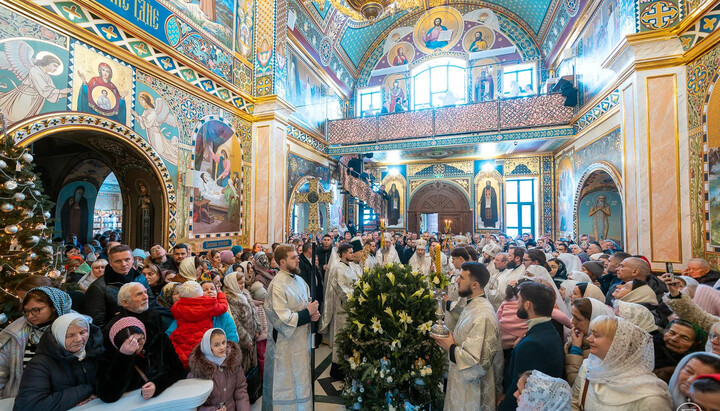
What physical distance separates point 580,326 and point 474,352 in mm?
684

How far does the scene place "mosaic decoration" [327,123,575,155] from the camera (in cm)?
1028

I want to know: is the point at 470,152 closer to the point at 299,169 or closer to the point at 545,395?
the point at 299,169

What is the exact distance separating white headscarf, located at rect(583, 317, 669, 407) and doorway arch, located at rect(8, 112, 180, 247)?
6356 millimetres

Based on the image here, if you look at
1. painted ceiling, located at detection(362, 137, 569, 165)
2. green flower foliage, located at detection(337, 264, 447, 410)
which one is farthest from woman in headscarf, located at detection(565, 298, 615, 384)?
painted ceiling, located at detection(362, 137, 569, 165)

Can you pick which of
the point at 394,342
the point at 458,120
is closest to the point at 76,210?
the point at 394,342

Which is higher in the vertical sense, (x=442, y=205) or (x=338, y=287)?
(x=442, y=205)

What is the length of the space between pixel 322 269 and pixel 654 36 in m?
7.04

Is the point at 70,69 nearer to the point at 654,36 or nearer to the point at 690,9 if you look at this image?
the point at 654,36

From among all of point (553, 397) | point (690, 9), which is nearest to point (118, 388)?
point (553, 397)

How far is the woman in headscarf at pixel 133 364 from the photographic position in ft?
6.16

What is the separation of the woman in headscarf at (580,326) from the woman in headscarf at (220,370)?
2291 millimetres

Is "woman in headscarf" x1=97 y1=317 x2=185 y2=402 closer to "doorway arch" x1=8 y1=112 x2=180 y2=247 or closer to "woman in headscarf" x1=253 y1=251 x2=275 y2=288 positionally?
"woman in headscarf" x1=253 y1=251 x2=275 y2=288

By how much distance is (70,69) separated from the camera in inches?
191

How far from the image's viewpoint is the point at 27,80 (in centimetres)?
432
